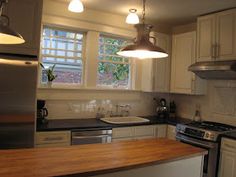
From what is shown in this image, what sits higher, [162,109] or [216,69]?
[216,69]

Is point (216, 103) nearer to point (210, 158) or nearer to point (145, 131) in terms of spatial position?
point (210, 158)

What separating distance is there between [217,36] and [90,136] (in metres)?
2.25

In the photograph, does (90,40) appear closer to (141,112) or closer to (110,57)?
(110,57)

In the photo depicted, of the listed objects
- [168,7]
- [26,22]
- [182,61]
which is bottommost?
[182,61]

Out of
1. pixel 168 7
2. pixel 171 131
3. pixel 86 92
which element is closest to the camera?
pixel 168 7

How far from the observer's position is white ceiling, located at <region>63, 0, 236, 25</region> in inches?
130

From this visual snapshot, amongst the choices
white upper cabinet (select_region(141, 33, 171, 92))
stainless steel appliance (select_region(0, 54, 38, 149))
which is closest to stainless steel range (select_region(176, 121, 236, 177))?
white upper cabinet (select_region(141, 33, 171, 92))

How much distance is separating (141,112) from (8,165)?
120 inches

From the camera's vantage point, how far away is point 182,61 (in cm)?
421

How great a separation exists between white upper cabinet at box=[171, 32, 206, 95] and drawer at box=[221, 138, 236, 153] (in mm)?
1027

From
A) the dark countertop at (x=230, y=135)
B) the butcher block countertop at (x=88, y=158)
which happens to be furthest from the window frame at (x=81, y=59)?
the dark countertop at (x=230, y=135)

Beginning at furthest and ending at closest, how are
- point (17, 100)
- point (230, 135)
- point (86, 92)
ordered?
point (86, 92) < point (230, 135) < point (17, 100)

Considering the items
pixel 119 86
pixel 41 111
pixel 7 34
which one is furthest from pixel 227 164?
pixel 7 34

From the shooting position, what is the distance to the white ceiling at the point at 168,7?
10.8 feet
